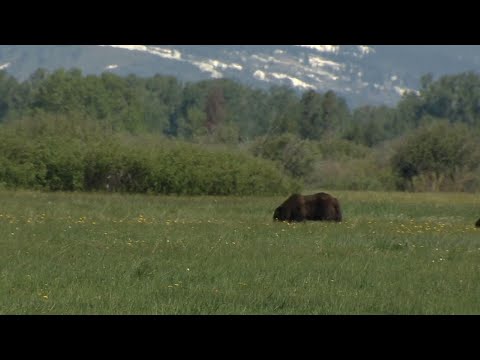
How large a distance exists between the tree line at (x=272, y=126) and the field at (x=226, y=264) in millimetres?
18467

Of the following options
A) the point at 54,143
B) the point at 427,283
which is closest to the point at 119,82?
the point at 54,143

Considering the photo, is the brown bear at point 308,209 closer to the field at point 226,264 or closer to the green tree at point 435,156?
the field at point 226,264

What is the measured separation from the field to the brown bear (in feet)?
1.62

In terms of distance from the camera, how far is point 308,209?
985 inches

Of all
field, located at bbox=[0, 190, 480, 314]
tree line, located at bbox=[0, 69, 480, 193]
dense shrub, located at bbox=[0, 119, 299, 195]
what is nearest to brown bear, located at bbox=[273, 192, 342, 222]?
field, located at bbox=[0, 190, 480, 314]

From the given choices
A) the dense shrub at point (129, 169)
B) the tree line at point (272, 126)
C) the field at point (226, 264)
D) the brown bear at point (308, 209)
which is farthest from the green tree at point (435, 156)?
the field at point (226, 264)

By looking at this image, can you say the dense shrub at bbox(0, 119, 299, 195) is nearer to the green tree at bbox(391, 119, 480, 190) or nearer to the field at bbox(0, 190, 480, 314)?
the field at bbox(0, 190, 480, 314)

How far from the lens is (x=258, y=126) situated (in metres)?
155

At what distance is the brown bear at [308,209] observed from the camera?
2455 cm

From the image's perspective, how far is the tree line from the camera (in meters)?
45.1

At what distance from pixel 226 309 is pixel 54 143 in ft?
102

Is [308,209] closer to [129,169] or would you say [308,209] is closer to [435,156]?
[129,169]
